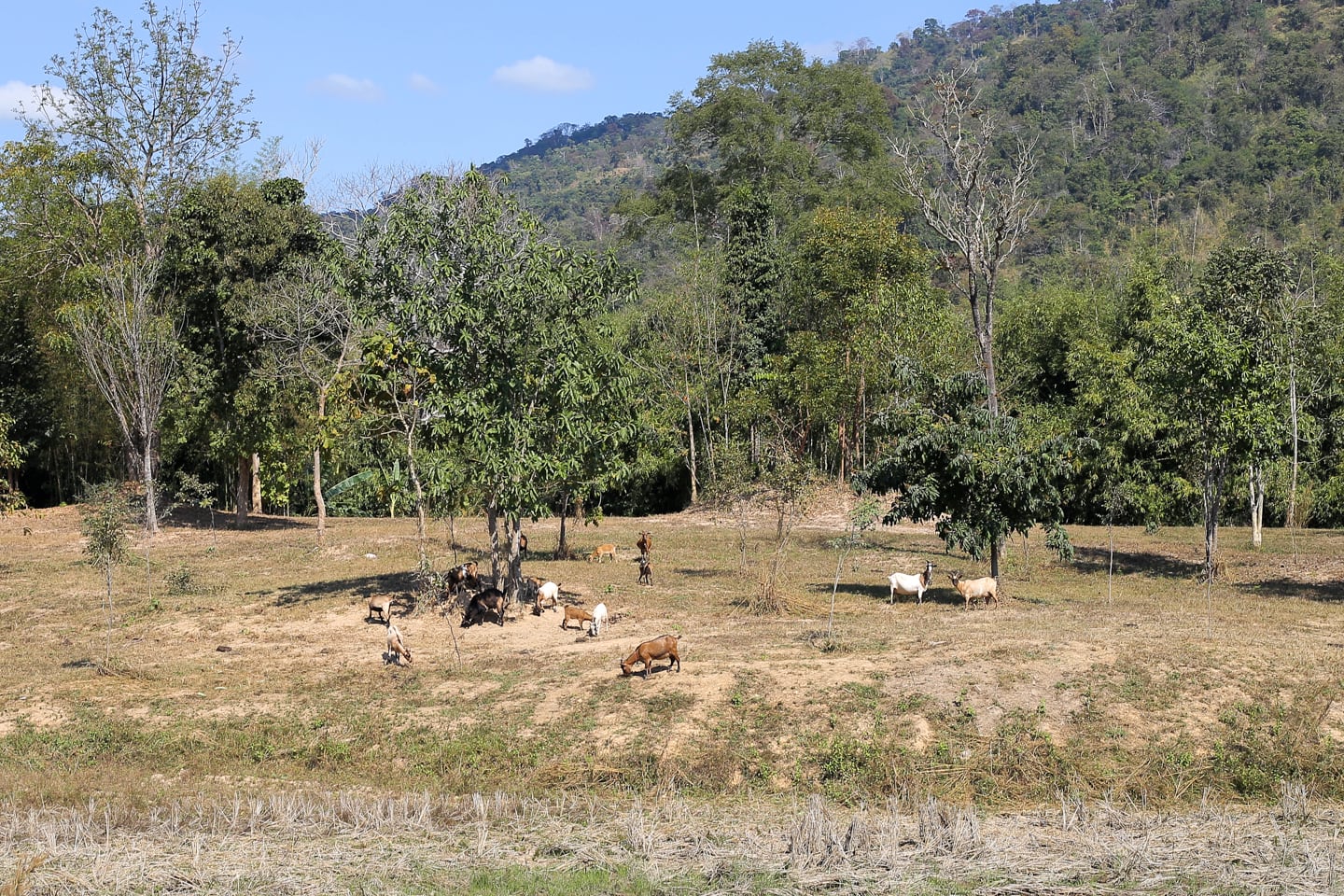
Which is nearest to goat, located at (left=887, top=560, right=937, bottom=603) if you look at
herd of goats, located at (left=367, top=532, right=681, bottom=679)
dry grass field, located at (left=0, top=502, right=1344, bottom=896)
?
dry grass field, located at (left=0, top=502, right=1344, bottom=896)

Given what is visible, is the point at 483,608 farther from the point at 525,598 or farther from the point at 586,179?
the point at 586,179

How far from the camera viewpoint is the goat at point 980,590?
68.4ft

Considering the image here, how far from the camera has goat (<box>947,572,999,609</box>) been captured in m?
20.9

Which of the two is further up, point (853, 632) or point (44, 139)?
point (44, 139)

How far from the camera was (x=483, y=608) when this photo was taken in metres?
20.1

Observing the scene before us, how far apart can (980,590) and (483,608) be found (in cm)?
868

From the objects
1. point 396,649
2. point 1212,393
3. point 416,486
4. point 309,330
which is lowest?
point 396,649

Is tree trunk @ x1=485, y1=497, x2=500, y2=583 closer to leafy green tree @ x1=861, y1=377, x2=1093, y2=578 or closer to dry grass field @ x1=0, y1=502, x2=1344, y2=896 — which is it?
dry grass field @ x1=0, y1=502, x2=1344, y2=896

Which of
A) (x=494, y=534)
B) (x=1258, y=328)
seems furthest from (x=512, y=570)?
(x=1258, y=328)

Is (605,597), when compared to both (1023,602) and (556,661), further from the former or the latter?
(1023,602)

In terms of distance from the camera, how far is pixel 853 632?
18016 millimetres

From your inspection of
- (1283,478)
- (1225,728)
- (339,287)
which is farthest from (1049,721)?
(1283,478)

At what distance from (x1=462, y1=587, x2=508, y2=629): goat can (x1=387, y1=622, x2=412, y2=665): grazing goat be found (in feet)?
6.55

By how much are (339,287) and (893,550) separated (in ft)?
50.9
